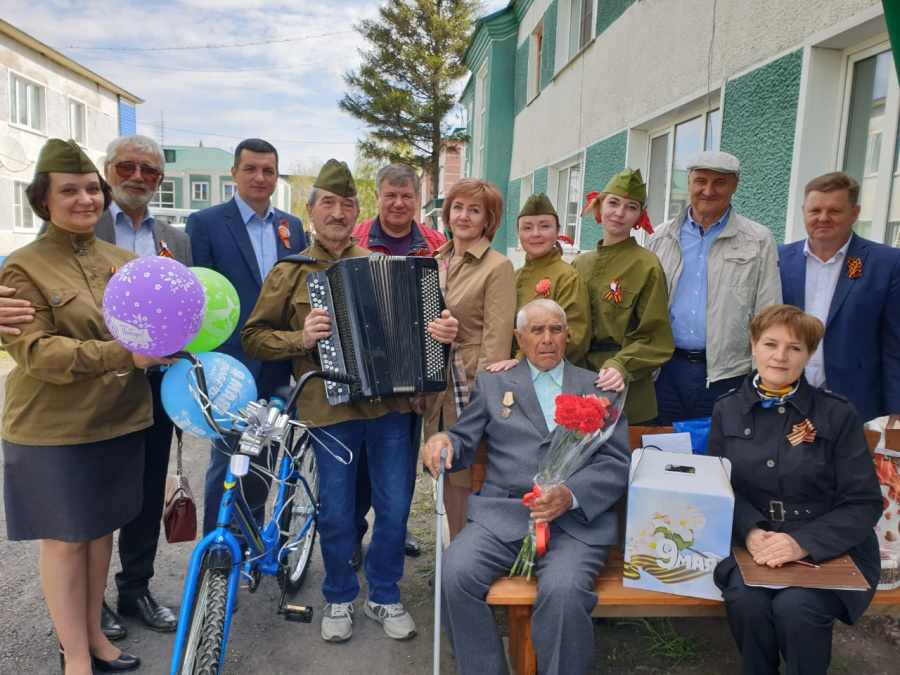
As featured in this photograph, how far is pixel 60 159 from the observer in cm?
248

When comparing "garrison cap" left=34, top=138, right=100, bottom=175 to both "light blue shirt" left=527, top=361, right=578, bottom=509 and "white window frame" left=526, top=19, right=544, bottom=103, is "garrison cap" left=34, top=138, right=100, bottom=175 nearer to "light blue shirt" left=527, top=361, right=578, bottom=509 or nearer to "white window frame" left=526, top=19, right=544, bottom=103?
"light blue shirt" left=527, top=361, right=578, bottom=509

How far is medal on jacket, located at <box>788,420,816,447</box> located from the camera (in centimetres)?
259

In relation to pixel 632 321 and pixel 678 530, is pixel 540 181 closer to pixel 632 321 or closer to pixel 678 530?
pixel 632 321

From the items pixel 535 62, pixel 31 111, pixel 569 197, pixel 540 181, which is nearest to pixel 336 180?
pixel 569 197

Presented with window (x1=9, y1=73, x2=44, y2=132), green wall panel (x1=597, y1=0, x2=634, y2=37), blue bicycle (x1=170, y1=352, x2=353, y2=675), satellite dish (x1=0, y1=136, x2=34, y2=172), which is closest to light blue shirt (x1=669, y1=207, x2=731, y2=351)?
blue bicycle (x1=170, y1=352, x2=353, y2=675)

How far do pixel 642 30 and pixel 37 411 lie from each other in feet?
22.4

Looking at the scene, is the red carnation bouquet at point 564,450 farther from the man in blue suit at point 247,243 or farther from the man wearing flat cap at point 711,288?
the man in blue suit at point 247,243

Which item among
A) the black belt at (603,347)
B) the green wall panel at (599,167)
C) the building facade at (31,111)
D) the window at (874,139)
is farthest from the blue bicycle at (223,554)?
the building facade at (31,111)

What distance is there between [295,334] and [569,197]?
853 cm

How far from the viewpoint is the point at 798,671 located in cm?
238

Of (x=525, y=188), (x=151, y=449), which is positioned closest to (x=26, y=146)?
(x=525, y=188)

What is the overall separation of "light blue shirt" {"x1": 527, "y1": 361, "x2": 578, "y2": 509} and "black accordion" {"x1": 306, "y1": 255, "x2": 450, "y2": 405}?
47 cm

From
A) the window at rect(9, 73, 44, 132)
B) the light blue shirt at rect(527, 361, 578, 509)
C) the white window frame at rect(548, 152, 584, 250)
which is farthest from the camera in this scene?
the window at rect(9, 73, 44, 132)

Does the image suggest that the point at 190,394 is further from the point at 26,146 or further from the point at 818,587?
the point at 26,146
